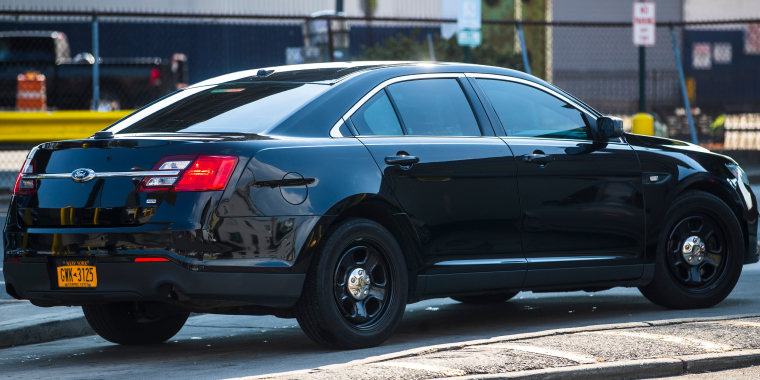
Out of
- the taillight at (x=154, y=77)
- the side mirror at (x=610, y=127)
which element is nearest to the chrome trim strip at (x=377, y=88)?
the side mirror at (x=610, y=127)

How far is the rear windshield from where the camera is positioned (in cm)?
553

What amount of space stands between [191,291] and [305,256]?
1.89ft

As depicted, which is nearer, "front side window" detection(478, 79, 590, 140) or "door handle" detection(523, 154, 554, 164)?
"door handle" detection(523, 154, 554, 164)

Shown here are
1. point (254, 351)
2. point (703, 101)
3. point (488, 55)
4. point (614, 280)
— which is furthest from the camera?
point (703, 101)

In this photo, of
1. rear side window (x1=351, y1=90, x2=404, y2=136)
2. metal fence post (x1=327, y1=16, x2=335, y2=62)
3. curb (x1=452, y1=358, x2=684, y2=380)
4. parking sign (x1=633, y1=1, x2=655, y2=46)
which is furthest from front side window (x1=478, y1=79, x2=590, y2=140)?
parking sign (x1=633, y1=1, x2=655, y2=46)

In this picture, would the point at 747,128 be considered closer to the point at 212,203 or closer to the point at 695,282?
the point at 695,282

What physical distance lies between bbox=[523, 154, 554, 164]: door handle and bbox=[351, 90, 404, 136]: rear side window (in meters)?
0.81

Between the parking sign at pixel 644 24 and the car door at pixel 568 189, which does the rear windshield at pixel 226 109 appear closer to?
the car door at pixel 568 189

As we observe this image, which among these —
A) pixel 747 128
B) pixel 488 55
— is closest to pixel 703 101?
pixel 747 128

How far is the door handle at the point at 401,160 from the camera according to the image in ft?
18.4

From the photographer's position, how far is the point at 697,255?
7051 millimetres

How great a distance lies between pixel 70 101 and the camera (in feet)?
72.6

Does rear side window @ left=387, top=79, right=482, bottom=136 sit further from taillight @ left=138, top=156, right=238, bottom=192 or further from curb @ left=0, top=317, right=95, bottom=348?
curb @ left=0, top=317, right=95, bottom=348

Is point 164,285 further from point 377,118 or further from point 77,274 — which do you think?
point 377,118
